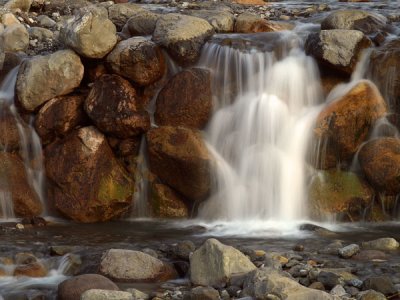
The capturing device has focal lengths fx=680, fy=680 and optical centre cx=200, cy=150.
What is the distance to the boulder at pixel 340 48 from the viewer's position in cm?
1141

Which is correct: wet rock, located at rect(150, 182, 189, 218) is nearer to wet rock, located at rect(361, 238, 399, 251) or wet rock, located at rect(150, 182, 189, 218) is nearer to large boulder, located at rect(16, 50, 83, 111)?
large boulder, located at rect(16, 50, 83, 111)

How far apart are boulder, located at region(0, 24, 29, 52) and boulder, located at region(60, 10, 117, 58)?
2.40m

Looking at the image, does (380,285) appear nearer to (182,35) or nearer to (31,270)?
(31,270)

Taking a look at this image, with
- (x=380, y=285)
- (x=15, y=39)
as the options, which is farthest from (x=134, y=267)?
(x=15, y=39)

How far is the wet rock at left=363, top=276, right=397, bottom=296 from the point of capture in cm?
691

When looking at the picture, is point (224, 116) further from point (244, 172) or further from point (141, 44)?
point (141, 44)

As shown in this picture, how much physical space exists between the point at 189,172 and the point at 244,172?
959 mm

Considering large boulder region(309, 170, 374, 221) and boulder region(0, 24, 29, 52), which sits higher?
boulder region(0, 24, 29, 52)

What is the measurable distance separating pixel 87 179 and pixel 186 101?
2105 mm

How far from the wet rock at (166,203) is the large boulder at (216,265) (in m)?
3.61

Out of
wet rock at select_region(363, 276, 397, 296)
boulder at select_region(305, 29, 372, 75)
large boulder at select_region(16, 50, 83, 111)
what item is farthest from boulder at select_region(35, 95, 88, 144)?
wet rock at select_region(363, 276, 397, 296)

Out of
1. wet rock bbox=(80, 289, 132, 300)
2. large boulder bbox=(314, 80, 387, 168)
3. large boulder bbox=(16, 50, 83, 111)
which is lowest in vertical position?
wet rock bbox=(80, 289, 132, 300)

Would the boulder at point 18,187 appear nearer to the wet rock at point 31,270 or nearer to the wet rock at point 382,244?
the wet rock at point 31,270

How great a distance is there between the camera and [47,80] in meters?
11.4
